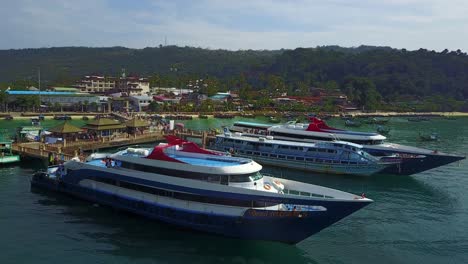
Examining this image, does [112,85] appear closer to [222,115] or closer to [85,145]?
[222,115]

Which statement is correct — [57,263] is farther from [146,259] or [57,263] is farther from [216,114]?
[216,114]

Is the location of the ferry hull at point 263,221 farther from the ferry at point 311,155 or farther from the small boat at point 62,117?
the small boat at point 62,117

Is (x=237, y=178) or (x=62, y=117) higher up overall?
(x=237, y=178)

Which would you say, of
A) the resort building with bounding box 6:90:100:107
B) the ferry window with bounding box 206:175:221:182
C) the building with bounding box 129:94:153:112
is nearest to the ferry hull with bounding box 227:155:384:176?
the ferry window with bounding box 206:175:221:182

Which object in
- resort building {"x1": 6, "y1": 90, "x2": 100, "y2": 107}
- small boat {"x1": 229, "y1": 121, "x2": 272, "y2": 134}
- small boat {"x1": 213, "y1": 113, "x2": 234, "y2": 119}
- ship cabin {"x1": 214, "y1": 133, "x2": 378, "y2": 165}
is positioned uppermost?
resort building {"x1": 6, "y1": 90, "x2": 100, "y2": 107}

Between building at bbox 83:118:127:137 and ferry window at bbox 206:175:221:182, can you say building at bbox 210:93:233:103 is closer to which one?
building at bbox 83:118:127:137

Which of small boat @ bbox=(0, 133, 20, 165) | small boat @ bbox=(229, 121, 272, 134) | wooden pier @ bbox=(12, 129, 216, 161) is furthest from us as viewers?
small boat @ bbox=(229, 121, 272, 134)

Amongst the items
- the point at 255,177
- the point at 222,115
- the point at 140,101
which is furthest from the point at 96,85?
the point at 255,177
